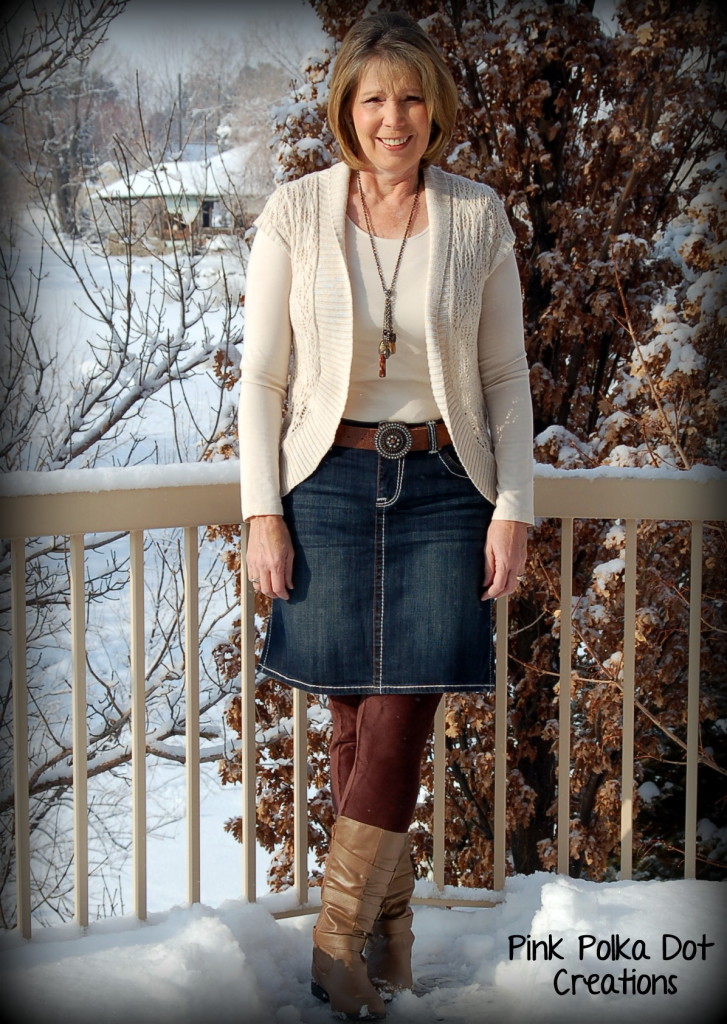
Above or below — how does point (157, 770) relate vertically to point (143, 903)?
A: below

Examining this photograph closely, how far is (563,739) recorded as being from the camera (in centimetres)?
225

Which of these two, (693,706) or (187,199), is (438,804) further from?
(187,199)

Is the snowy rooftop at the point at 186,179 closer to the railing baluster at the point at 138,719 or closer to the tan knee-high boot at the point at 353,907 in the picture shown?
the railing baluster at the point at 138,719

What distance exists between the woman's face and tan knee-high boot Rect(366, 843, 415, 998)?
120 cm

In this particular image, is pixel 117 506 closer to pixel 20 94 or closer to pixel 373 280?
pixel 373 280

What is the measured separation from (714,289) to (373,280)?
3935 millimetres

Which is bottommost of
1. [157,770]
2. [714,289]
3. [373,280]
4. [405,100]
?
[157,770]

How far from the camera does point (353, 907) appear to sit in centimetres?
178

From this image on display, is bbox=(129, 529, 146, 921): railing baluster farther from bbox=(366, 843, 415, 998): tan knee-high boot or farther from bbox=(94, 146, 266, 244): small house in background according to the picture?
bbox=(94, 146, 266, 244): small house in background

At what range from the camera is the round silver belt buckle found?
1.76 meters

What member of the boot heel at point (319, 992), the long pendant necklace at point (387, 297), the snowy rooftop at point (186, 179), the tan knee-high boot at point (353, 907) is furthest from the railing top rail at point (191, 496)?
the snowy rooftop at point (186, 179)

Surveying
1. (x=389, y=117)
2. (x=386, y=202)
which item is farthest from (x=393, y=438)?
(x=389, y=117)

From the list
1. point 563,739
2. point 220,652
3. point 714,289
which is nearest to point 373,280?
point 563,739

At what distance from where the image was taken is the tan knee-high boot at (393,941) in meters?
1.91
